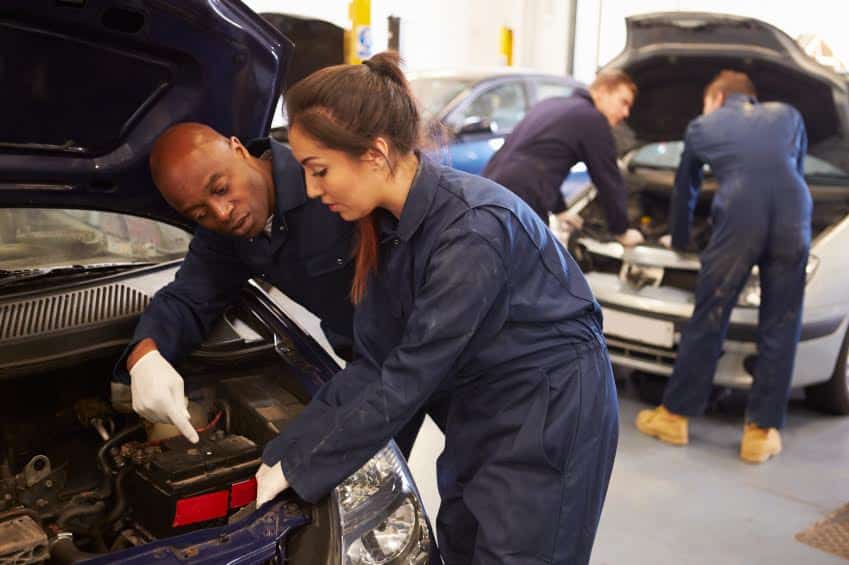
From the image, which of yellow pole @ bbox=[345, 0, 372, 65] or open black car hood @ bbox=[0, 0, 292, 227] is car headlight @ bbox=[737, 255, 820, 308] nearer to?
open black car hood @ bbox=[0, 0, 292, 227]

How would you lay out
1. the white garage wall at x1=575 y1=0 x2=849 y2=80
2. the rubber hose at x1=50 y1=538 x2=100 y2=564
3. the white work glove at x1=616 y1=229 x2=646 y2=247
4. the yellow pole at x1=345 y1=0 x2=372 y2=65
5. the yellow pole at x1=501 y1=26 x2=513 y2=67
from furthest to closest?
the yellow pole at x1=501 y1=26 x2=513 y2=67, the white garage wall at x1=575 y1=0 x2=849 y2=80, the yellow pole at x1=345 y1=0 x2=372 y2=65, the white work glove at x1=616 y1=229 x2=646 y2=247, the rubber hose at x1=50 y1=538 x2=100 y2=564

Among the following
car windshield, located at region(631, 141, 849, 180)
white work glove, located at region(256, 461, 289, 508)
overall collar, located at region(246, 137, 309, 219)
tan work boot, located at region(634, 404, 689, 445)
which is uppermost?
overall collar, located at region(246, 137, 309, 219)

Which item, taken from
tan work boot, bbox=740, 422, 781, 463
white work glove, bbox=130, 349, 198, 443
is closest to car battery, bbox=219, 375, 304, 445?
white work glove, bbox=130, 349, 198, 443

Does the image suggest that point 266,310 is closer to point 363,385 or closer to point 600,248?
point 363,385

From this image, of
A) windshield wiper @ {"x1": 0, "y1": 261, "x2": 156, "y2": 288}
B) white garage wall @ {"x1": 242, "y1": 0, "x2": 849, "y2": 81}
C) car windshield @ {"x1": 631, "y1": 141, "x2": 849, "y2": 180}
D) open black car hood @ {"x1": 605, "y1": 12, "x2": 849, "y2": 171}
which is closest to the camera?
windshield wiper @ {"x1": 0, "y1": 261, "x2": 156, "y2": 288}

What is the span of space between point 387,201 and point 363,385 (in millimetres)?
329

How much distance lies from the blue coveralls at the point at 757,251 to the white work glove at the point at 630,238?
1.43ft

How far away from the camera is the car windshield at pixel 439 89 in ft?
19.2

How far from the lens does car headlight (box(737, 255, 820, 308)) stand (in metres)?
3.29

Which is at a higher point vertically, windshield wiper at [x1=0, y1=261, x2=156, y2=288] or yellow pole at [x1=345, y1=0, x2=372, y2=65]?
yellow pole at [x1=345, y1=0, x2=372, y2=65]

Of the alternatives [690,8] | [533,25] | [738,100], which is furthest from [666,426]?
[533,25]

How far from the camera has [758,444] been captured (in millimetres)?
3160

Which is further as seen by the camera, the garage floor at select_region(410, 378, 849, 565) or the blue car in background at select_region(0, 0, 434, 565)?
the garage floor at select_region(410, 378, 849, 565)

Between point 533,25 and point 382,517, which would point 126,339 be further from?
point 533,25
